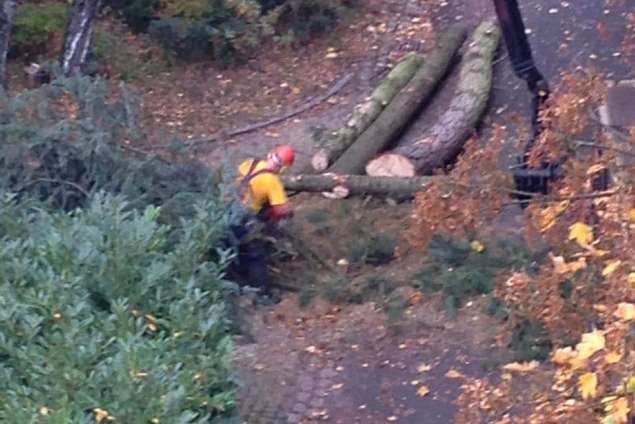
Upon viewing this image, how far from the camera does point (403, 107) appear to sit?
12602mm

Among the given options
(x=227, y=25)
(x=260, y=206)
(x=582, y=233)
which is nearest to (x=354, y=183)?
(x=260, y=206)

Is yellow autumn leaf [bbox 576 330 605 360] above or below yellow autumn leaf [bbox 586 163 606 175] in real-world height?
below

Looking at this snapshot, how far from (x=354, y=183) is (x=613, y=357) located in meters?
7.31

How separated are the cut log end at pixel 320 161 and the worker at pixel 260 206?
78.0 inches

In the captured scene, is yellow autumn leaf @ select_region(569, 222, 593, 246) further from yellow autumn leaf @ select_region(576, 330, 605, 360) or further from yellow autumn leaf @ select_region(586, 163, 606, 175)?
yellow autumn leaf @ select_region(576, 330, 605, 360)

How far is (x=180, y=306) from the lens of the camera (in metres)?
6.07

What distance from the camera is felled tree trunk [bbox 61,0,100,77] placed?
1298 centimetres

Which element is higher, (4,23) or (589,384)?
(589,384)

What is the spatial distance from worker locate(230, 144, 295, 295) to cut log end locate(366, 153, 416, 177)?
5.51 ft

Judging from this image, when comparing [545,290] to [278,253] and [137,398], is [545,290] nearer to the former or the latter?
[137,398]

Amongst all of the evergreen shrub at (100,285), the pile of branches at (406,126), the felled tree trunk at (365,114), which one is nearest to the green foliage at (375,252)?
the pile of branches at (406,126)

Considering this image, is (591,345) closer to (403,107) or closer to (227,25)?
(403,107)

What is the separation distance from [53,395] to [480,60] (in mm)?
8645

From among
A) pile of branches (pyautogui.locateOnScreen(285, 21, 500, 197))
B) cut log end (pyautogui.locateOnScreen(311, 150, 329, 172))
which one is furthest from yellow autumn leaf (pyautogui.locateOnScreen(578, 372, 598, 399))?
cut log end (pyautogui.locateOnScreen(311, 150, 329, 172))
